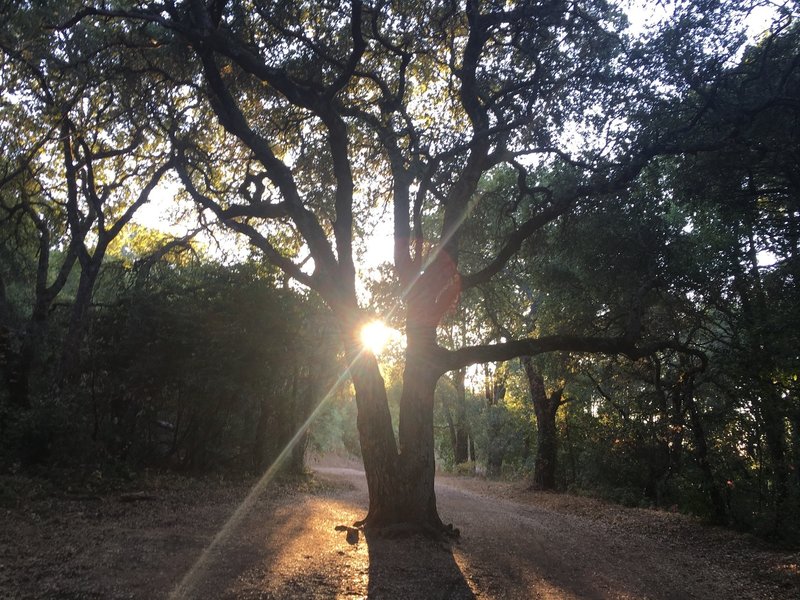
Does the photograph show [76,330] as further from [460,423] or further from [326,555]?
[460,423]

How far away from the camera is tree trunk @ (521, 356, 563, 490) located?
17547 millimetres

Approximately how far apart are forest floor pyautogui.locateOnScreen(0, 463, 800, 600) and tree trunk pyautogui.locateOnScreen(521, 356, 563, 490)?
6.15 metres

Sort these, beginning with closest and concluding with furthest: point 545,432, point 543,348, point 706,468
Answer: point 543,348
point 706,468
point 545,432

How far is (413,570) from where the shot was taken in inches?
255

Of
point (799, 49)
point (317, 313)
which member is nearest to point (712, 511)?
point (799, 49)

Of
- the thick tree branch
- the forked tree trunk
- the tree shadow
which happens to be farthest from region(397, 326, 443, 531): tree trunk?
the tree shadow

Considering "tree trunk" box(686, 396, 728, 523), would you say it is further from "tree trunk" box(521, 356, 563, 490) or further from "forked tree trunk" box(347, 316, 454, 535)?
"tree trunk" box(521, 356, 563, 490)

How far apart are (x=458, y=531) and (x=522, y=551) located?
1035mm

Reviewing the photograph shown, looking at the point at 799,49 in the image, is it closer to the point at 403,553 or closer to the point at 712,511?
the point at 712,511

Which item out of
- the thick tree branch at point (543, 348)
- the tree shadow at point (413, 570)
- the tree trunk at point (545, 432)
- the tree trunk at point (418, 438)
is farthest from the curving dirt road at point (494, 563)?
the tree trunk at point (545, 432)

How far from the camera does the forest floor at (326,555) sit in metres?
5.51

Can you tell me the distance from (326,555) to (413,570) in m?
1.16

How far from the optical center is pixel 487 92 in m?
10.9

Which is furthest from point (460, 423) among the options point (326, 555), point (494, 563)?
point (326, 555)
